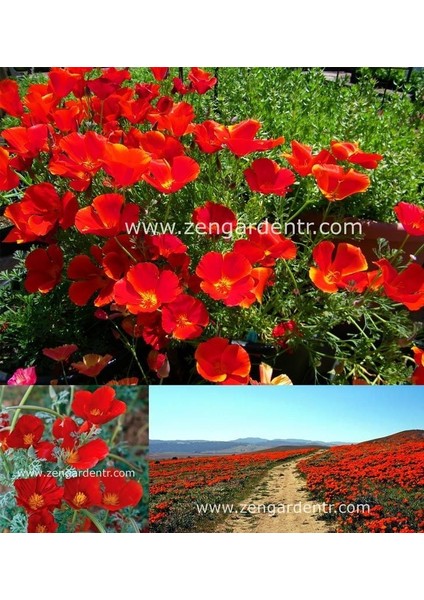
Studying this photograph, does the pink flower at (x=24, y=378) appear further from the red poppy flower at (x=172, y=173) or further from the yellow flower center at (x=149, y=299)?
the red poppy flower at (x=172, y=173)

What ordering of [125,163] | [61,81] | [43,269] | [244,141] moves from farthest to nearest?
[61,81] < [43,269] < [244,141] < [125,163]

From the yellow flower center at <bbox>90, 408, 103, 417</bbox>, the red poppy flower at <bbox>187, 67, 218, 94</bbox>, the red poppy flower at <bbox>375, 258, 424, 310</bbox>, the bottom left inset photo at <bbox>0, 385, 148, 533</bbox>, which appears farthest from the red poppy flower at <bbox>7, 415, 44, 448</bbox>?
the red poppy flower at <bbox>187, 67, 218, 94</bbox>

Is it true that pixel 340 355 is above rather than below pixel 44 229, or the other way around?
below

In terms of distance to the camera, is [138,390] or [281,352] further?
[281,352]

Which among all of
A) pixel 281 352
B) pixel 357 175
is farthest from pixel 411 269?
pixel 281 352

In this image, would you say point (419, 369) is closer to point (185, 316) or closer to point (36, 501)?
point (185, 316)

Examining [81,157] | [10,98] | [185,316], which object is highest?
[10,98]

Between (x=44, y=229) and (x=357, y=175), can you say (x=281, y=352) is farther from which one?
(x=44, y=229)

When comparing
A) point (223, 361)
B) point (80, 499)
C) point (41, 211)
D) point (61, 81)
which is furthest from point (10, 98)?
point (80, 499)
